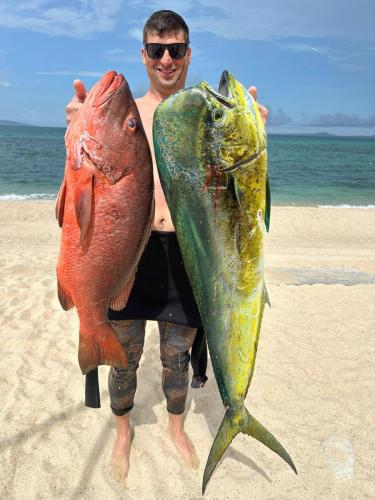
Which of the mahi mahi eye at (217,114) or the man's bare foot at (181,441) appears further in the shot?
the man's bare foot at (181,441)

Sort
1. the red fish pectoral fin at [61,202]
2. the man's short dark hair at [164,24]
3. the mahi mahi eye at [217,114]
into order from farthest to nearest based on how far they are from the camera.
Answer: the man's short dark hair at [164,24] < the red fish pectoral fin at [61,202] < the mahi mahi eye at [217,114]

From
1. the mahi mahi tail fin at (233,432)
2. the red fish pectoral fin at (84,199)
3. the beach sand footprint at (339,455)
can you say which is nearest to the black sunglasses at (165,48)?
the red fish pectoral fin at (84,199)

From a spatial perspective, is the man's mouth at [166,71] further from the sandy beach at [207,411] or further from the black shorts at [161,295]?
the sandy beach at [207,411]

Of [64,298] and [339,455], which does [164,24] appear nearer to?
[64,298]

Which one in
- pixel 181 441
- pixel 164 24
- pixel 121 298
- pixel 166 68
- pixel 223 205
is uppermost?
pixel 164 24

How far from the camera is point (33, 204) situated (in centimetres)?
1602

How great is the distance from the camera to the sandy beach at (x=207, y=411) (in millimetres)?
3117

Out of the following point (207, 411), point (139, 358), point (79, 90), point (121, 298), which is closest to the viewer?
point (79, 90)

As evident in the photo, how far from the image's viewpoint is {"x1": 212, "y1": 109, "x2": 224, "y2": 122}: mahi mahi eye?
161cm

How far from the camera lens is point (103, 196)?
6.29 ft

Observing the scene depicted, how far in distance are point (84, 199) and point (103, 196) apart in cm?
9

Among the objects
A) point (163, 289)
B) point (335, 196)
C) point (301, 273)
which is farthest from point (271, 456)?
point (335, 196)

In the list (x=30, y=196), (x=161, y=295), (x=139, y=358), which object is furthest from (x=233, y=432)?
(x=30, y=196)

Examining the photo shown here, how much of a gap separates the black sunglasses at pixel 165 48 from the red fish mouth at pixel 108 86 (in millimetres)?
524
